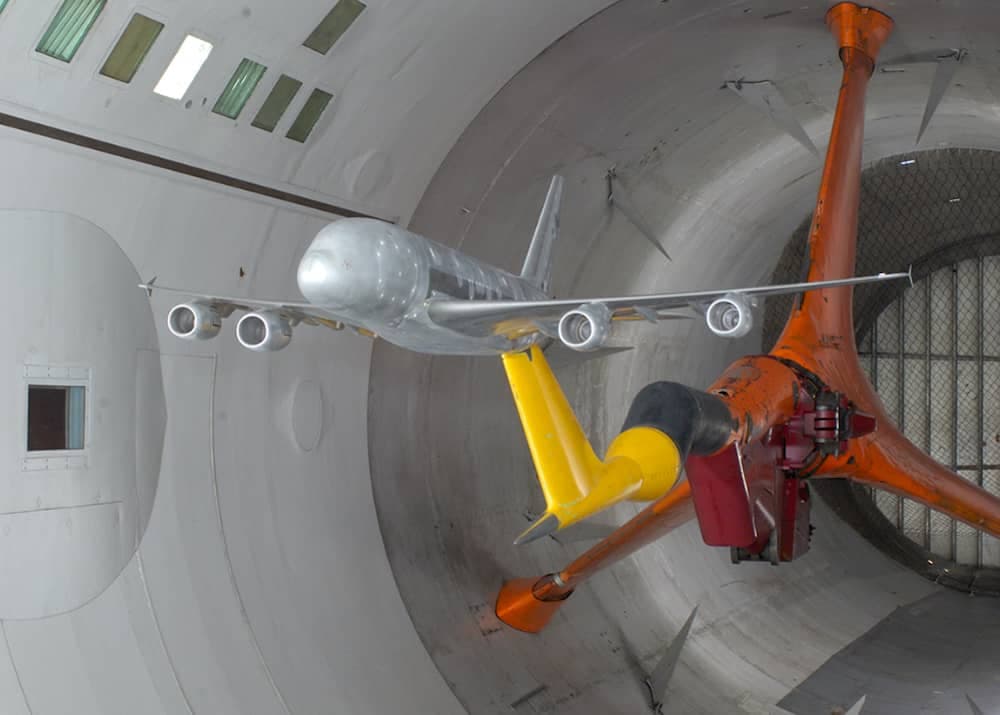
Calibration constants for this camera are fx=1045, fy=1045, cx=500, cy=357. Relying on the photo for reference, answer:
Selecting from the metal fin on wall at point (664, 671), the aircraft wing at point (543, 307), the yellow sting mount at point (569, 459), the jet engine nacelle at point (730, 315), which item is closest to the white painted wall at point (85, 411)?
the aircraft wing at point (543, 307)

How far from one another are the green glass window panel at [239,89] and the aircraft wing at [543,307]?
1430mm

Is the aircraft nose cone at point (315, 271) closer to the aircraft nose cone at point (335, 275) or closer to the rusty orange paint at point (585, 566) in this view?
the aircraft nose cone at point (335, 275)

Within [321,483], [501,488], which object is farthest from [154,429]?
[501,488]

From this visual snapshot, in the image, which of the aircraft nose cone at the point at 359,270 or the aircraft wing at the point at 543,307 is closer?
the aircraft nose cone at the point at 359,270

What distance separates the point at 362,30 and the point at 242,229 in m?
0.99

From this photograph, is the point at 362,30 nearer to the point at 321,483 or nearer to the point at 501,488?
the point at 321,483

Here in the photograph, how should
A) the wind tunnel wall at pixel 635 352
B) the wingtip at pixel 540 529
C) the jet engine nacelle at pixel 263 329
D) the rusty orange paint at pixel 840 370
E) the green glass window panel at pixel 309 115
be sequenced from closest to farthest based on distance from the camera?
the wingtip at pixel 540 529
the jet engine nacelle at pixel 263 329
the green glass window panel at pixel 309 115
the wind tunnel wall at pixel 635 352
the rusty orange paint at pixel 840 370

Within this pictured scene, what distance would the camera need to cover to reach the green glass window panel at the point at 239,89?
4.09 m

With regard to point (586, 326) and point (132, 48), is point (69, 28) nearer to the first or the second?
point (132, 48)

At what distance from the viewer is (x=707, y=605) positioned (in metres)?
8.51

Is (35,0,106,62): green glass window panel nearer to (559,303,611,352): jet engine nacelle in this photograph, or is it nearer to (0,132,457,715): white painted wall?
(0,132,457,715): white painted wall

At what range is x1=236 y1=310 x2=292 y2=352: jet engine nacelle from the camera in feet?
12.5

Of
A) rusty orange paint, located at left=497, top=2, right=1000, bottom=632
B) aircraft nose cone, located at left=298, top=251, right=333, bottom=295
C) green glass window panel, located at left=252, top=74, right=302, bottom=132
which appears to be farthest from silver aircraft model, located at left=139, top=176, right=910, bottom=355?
rusty orange paint, located at left=497, top=2, right=1000, bottom=632

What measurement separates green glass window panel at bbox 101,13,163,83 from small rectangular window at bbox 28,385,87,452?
111 cm
